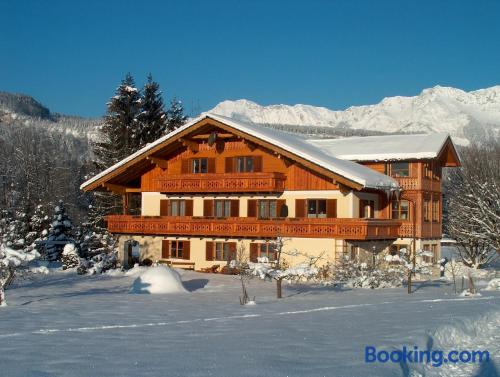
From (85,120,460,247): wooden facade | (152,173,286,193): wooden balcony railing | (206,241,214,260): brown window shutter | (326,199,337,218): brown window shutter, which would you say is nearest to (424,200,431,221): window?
(85,120,460,247): wooden facade

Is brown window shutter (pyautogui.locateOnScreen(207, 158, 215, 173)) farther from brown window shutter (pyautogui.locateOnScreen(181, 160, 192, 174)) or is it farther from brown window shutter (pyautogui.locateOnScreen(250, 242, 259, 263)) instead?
brown window shutter (pyautogui.locateOnScreen(250, 242, 259, 263))

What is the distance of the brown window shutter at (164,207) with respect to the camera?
127ft

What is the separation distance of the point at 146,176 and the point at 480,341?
26.3 m

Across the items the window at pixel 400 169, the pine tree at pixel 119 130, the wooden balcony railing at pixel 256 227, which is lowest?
the wooden balcony railing at pixel 256 227

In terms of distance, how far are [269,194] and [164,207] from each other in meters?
7.04

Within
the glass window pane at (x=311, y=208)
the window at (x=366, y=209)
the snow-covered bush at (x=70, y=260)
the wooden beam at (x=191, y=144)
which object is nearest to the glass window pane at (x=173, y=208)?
the wooden beam at (x=191, y=144)

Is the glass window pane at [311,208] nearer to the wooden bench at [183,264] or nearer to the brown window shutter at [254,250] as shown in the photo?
the brown window shutter at [254,250]

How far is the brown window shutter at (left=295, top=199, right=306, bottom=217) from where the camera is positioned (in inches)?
1355

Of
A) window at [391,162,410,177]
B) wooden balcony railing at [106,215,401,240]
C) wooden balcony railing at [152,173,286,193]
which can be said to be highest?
window at [391,162,410,177]

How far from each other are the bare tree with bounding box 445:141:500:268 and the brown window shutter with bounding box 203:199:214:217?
14721mm

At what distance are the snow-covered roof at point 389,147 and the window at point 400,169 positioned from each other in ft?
2.55

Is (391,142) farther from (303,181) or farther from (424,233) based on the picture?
(303,181)

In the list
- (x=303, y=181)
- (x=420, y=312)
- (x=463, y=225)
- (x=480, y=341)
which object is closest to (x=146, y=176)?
(x=303, y=181)

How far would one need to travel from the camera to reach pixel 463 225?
1681 inches
